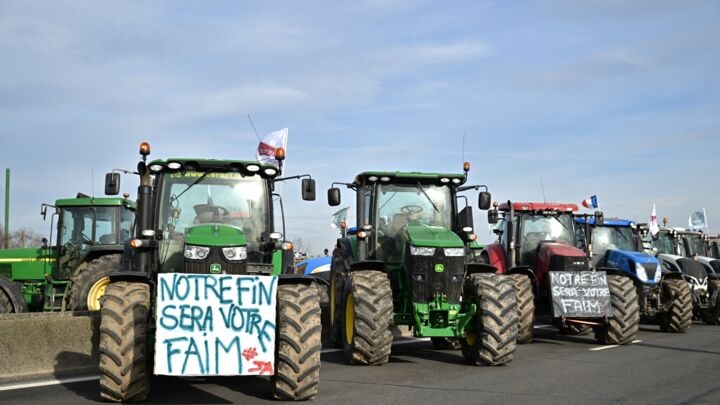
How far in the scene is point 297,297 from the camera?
7.94 metres

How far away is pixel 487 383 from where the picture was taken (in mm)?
9266

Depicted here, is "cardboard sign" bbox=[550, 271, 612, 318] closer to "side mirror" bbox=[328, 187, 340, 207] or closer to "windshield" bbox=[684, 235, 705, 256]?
"side mirror" bbox=[328, 187, 340, 207]

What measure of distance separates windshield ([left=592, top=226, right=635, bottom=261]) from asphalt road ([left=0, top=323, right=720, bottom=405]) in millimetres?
4652

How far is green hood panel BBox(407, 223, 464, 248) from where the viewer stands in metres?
11.1

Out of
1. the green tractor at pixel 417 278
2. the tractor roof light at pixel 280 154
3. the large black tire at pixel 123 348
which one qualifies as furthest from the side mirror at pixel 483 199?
the large black tire at pixel 123 348

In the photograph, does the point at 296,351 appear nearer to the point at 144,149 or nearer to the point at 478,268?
the point at 144,149

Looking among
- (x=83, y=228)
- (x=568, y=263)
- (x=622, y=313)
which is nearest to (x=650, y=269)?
(x=568, y=263)

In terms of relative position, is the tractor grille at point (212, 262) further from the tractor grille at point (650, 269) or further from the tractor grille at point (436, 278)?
the tractor grille at point (650, 269)

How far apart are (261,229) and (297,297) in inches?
66.0

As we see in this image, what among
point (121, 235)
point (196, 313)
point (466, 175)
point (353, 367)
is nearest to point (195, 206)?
point (196, 313)

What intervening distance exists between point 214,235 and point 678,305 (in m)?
11.1

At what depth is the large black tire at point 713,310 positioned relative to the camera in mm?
18547

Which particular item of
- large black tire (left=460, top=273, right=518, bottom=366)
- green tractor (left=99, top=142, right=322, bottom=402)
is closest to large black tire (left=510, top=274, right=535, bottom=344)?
large black tire (left=460, top=273, right=518, bottom=366)

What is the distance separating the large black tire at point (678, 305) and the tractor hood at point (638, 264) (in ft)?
1.57
